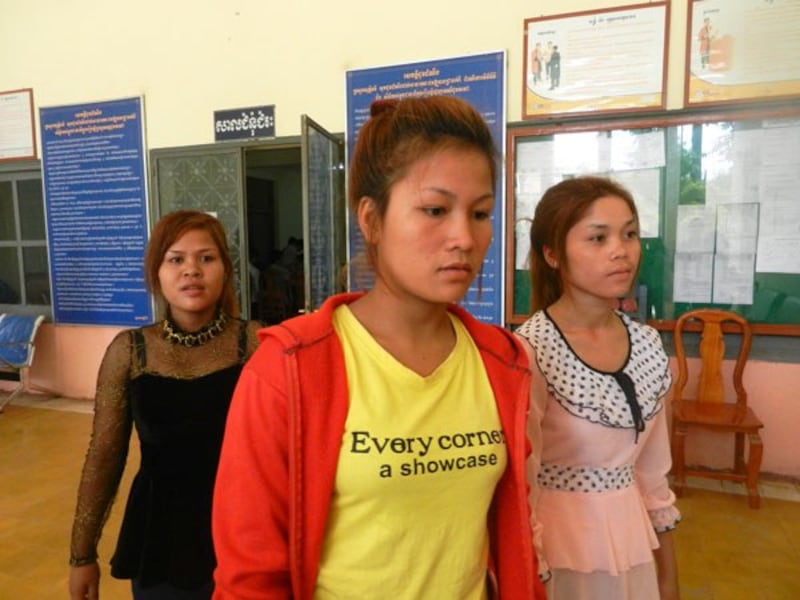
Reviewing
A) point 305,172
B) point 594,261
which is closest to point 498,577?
point 594,261

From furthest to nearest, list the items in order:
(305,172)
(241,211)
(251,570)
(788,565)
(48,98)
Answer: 1. (48,98)
2. (241,211)
3. (305,172)
4. (788,565)
5. (251,570)

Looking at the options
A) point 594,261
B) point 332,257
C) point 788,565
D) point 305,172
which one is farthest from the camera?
point 332,257

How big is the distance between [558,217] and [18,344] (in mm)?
4602

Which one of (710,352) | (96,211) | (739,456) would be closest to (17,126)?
(96,211)

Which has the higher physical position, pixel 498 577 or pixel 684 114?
pixel 684 114

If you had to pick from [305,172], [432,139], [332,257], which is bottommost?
[332,257]

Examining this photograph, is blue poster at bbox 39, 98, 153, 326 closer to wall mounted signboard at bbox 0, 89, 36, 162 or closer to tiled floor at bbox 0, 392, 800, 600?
wall mounted signboard at bbox 0, 89, 36, 162

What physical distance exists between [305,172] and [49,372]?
3328 millimetres

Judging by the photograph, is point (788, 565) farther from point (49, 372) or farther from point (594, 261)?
point (49, 372)

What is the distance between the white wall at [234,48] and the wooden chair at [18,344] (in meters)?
1.77

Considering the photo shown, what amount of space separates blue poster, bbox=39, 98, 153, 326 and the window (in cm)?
22

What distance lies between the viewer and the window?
4746mm

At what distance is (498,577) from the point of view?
0.88 meters

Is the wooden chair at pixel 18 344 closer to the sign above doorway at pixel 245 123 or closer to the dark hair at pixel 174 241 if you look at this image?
the sign above doorway at pixel 245 123
